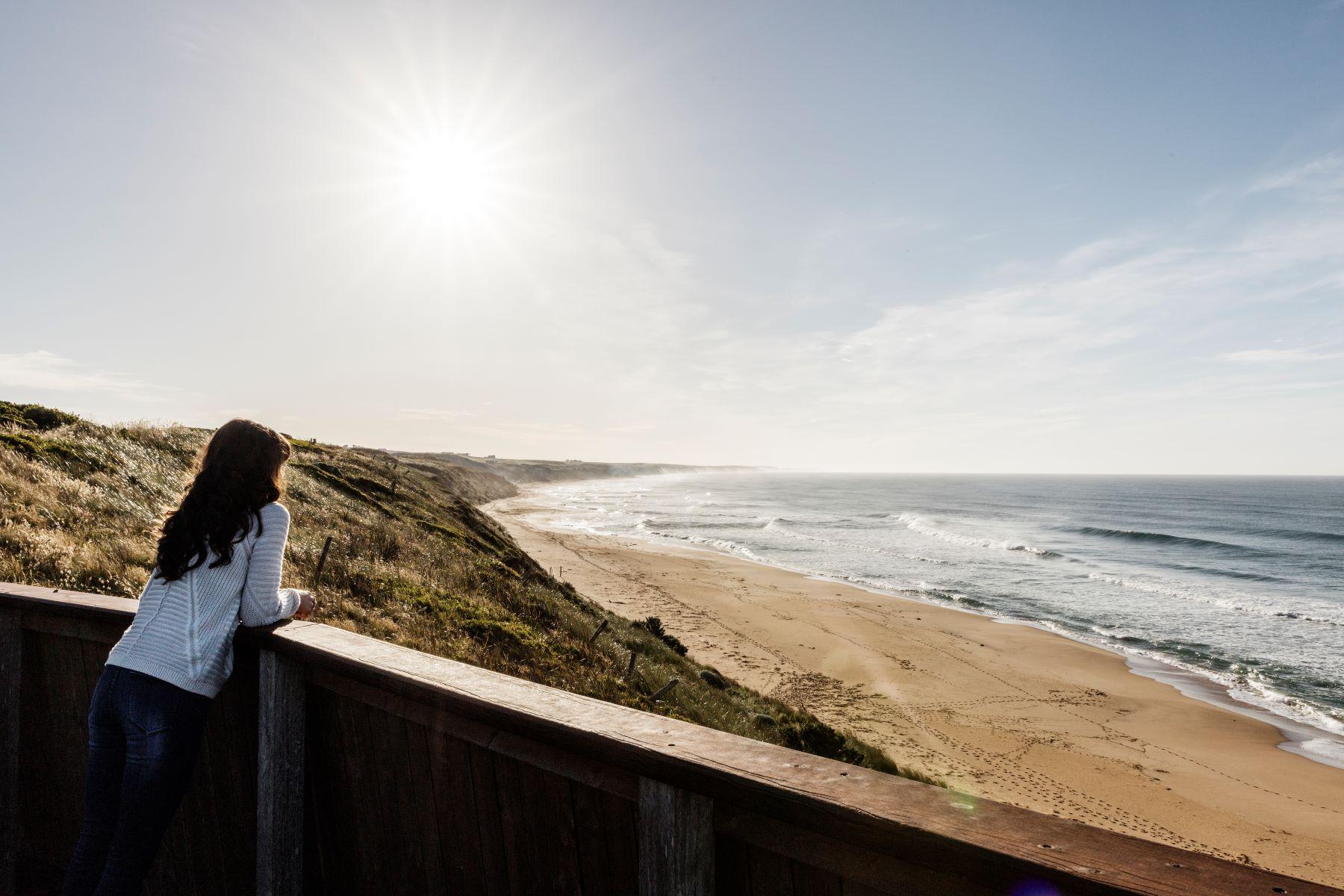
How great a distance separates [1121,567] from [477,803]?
139 feet

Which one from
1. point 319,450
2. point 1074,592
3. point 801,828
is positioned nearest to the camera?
point 801,828

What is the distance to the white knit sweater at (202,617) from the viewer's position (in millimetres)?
2521

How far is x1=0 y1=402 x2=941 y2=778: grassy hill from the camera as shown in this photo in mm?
7641

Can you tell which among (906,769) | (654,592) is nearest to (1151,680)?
(906,769)

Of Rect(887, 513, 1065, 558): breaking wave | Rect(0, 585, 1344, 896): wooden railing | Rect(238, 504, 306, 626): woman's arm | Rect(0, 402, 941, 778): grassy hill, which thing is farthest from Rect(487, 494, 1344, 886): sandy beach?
Rect(887, 513, 1065, 558): breaking wave

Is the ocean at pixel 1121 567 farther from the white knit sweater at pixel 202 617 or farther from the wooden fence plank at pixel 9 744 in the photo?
the wooden fence plank at pixel 9 744

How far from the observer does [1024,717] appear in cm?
1515

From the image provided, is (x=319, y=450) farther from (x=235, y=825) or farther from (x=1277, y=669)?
(x=1277, y=669)

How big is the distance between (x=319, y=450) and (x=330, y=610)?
2018 centimetres

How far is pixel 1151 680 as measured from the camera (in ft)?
58.4

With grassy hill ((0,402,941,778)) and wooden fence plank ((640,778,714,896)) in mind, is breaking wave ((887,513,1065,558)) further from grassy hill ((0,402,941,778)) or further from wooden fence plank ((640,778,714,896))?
wooden fence plank ((640,778,714,896))

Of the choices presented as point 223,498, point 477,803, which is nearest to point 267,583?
point 223,498

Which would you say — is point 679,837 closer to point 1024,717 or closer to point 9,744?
point 9,744

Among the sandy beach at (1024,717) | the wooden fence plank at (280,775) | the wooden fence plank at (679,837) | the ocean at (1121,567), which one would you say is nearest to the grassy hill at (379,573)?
the sandy beach at (1024,717)
